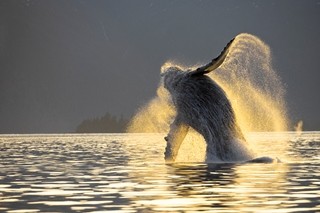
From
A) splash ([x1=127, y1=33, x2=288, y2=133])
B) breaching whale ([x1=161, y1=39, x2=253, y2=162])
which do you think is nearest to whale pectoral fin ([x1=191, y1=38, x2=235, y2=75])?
breaching whale ([x1=161, y1=39, x2=253, y2=162])

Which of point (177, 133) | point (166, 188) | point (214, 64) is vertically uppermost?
point (214, 64)

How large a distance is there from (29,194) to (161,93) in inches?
730

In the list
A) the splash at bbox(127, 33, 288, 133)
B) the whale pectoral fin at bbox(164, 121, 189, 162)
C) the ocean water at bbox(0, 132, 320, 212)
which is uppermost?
the splash at bbox(127, 33, 288, 133)

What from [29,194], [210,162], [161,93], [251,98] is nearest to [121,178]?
[29,194]

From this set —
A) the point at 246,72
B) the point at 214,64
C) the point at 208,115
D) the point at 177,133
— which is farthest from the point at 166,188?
the point at 246,72

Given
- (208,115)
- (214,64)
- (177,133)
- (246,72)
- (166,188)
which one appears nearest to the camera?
(166,188)

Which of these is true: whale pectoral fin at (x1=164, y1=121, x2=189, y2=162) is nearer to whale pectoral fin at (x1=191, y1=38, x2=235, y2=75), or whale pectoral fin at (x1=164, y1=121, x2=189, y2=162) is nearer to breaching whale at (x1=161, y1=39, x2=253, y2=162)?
breaching whale at (x1=161, y1=39, x2=253, y2=162)

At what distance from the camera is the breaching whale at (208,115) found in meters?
35.9

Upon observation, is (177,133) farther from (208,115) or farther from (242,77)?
(242,77)

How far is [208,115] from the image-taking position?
119ft

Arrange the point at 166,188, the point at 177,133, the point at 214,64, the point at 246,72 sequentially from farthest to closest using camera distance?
the point at 246,72
the point at 177,133
the point at 214,64
the point at 166,188

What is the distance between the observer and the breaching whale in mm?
35875

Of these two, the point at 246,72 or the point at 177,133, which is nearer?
the point at 177,133

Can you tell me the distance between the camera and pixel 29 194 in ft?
74.5
